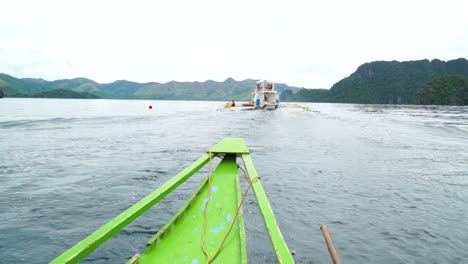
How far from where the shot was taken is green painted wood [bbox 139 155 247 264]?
9.71 feet

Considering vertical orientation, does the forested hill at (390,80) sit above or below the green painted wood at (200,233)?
above

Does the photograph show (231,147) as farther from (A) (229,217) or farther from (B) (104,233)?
(B) (104,233)

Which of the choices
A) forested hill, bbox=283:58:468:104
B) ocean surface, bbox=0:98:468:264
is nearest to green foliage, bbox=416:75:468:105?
forested hill, bbox=283:58:468:104

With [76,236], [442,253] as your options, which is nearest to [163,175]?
[76,236]

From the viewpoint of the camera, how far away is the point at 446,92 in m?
106

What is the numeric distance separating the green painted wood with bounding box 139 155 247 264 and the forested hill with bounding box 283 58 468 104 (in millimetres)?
174115

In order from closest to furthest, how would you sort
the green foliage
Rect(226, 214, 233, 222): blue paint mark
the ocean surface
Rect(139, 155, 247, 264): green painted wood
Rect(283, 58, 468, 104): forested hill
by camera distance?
1. Rect(139, 155, 247, 264): green painted wood
2. Rect(226, 214, 233, 222): blue paint mark
3. the ocean surface
4. the green foliage
5. Rect(283, 58, 468, 104): forested hill

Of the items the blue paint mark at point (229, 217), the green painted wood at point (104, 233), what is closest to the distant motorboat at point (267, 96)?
the blue paint mark at point (229, 217)

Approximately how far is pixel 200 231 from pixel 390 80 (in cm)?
20376

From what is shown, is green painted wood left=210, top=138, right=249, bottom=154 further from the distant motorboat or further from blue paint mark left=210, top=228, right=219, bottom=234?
the distant motorboat

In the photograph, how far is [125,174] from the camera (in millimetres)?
8898

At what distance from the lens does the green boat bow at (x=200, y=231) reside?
2521 millimetres

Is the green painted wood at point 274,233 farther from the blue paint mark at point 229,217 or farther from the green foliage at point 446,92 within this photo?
the green foliage at point 446,92

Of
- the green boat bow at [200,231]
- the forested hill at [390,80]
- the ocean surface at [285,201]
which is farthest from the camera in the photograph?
the forested hill at [390,80]
